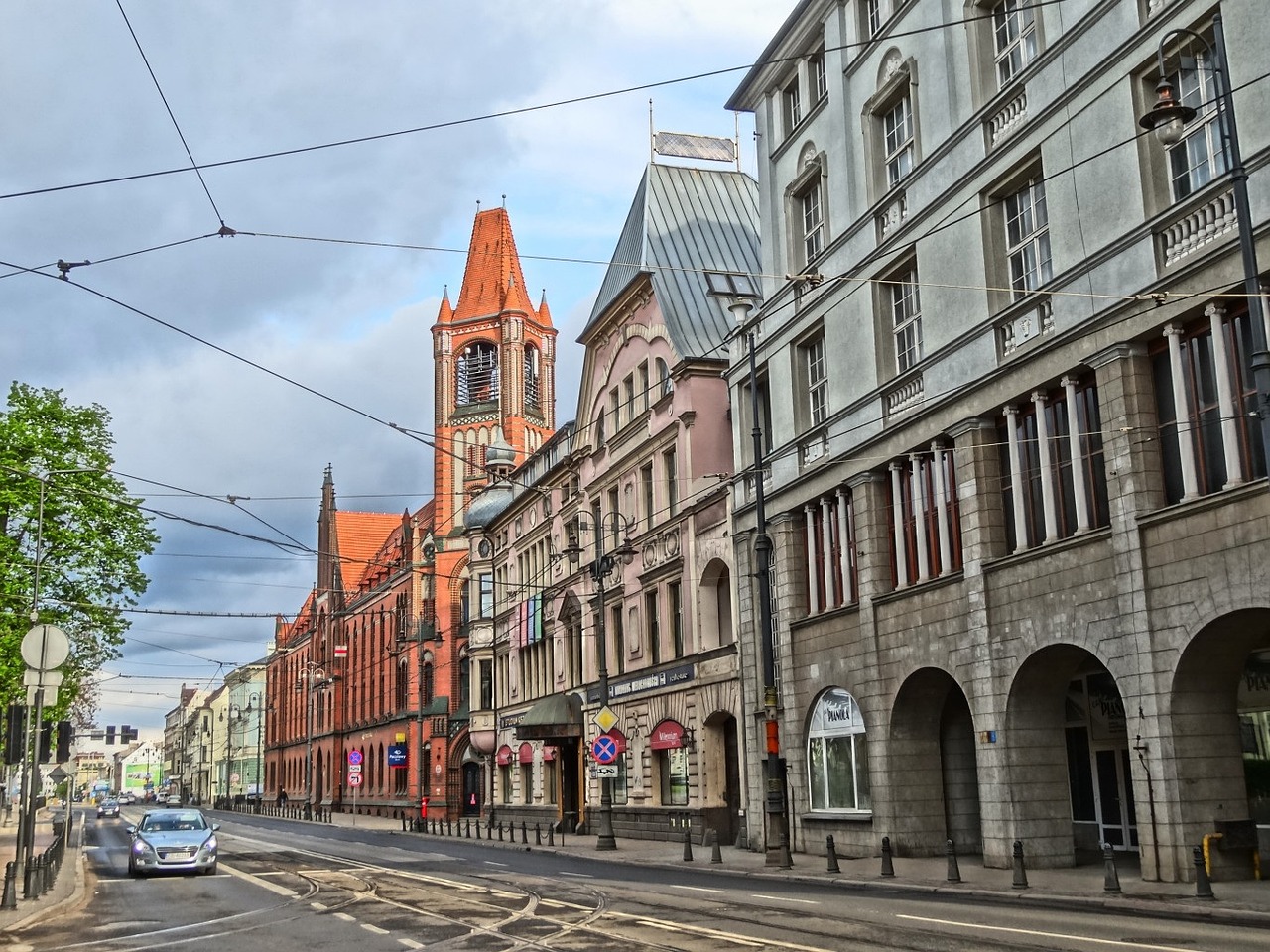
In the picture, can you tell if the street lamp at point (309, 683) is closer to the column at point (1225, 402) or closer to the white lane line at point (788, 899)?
the white lane line at point (788, 899)

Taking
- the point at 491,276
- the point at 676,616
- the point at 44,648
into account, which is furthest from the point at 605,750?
the point at 491,276

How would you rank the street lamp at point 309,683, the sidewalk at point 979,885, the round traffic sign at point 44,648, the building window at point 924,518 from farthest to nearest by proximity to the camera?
the street lamp at point 309,683 < the building window at point 924,518 < the round traffic sign at point 44,648 < the sidewalk at point 979,885

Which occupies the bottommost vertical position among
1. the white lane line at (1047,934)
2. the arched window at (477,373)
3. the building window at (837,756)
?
the white lane line at (1047,934)

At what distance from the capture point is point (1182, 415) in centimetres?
1939

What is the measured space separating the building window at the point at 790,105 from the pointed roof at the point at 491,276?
49238mm

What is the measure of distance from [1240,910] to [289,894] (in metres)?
14.0

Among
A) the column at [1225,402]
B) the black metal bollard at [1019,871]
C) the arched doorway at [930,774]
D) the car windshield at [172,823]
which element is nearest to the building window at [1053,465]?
the column at [1225,402]

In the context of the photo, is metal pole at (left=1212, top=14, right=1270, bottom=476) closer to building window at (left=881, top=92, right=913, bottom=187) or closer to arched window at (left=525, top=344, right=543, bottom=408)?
building window at (left=881, top=92, right=913, bottom=187)

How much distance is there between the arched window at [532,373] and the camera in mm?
83188

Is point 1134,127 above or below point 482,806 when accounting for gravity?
above

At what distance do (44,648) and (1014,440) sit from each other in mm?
16614

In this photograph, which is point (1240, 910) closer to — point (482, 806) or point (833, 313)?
point (833, 313)

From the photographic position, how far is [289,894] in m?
21.3

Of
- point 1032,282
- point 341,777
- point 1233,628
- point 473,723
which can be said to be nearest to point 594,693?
point 473,723
